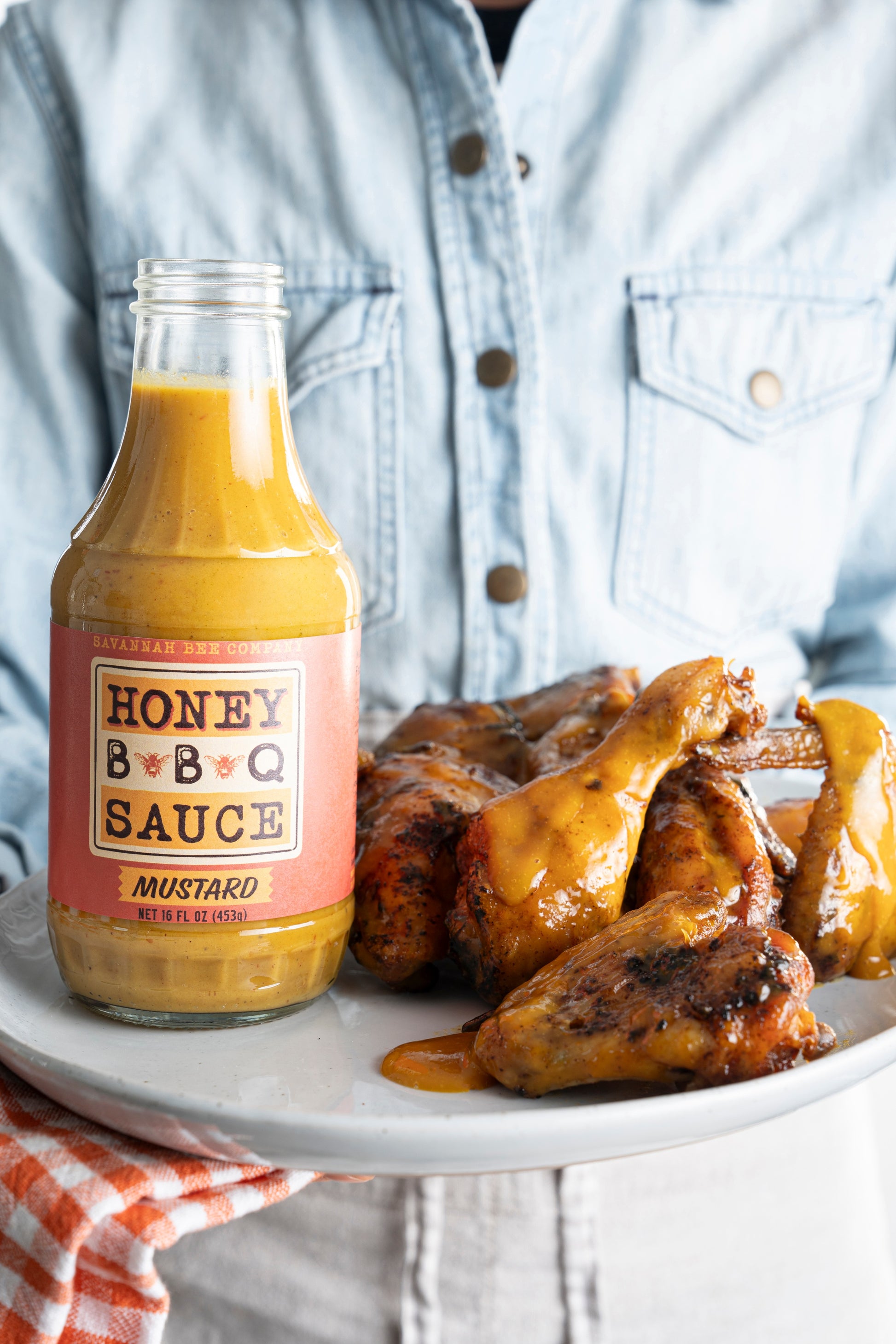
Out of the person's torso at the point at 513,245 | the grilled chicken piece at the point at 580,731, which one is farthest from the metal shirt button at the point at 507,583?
the grilled chicken piece at the point at 580,731

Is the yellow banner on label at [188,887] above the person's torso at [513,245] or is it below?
below

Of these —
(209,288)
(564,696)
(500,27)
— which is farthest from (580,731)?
(500,27)

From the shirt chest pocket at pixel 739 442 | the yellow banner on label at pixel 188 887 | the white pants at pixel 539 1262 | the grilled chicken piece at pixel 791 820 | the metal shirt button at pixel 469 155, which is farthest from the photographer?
→ the shirt chest pocket at pixel 739 442

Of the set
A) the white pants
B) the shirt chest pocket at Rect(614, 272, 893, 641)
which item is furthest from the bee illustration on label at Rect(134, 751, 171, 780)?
the shirt chest pocket at Rect(614, 272, 893, 641)

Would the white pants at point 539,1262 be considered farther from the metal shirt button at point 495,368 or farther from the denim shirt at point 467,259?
the metal shirt button at point 495,368

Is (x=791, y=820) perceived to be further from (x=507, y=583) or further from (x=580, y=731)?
(x=507, y=583)

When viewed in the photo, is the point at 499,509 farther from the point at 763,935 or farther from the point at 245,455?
the point at 763,935

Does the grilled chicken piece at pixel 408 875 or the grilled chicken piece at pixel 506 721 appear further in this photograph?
the grilled chicken piece at pixel 506 721
